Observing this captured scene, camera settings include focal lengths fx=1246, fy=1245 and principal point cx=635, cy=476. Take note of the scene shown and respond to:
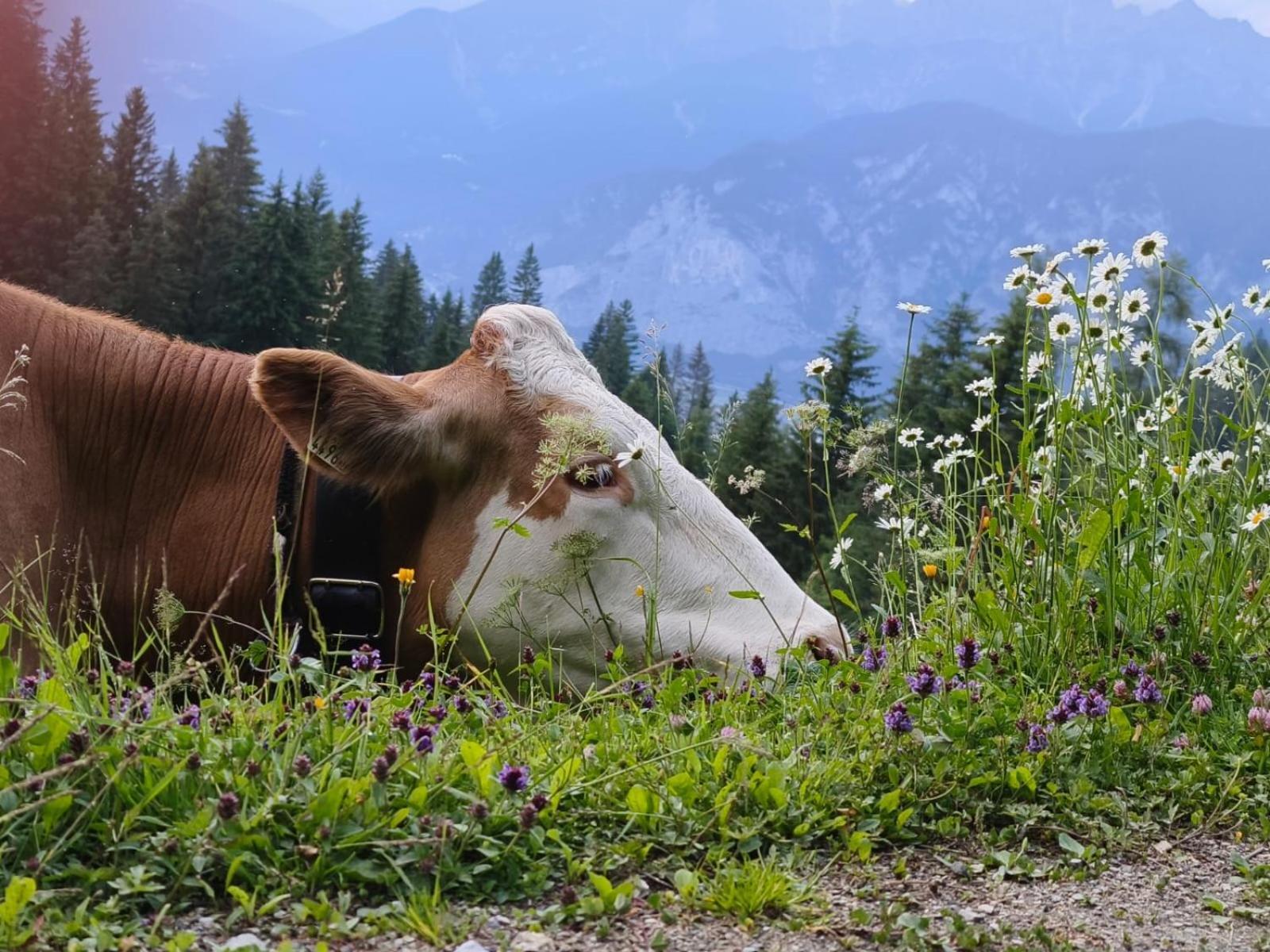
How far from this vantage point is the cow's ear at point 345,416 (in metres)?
4.34

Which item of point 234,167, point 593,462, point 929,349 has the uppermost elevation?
point 234,167

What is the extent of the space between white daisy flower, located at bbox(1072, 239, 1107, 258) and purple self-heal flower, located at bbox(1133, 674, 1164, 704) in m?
1.67

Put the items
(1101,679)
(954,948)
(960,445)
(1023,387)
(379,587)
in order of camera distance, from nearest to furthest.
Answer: (954,948)
(1101,679)
(1023,387)
(379,587)
(960,445)

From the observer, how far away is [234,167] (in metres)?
81.4

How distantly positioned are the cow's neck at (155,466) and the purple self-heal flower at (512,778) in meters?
2.63

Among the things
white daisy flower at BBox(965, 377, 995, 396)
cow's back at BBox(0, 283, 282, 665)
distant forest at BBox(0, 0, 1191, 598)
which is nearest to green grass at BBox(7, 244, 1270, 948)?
white daisy flower at BBox(965, 377, 995, 396)

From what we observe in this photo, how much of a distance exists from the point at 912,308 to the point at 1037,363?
47cm

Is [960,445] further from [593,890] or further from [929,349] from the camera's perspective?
[929,349]

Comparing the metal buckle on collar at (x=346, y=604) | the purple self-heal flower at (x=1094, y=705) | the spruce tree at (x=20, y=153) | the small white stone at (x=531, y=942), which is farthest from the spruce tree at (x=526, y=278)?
the small white stone at (x=531, y=942)

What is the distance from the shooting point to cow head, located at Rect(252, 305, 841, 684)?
4332 millimetres

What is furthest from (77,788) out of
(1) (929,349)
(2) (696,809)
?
(1) (929,349)

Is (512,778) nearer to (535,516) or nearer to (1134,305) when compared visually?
(535,516)

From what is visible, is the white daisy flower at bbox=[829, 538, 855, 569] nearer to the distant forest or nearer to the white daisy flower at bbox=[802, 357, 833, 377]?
the white daisy flower at bbox=[802, 357, 833, 377]

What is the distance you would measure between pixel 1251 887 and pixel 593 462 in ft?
8.53
